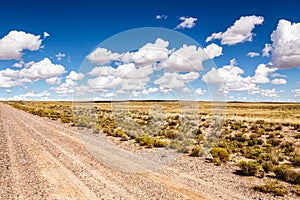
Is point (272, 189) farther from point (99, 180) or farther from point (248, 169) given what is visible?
point (99, 180)

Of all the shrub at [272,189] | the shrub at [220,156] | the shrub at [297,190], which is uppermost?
Answer: the shrub at [220,156]

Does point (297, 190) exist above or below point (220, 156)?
below

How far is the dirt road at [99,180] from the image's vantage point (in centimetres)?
758

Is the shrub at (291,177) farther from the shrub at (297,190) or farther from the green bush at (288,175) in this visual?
the shrub at (297,190)

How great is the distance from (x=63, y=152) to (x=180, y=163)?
17.6 ft

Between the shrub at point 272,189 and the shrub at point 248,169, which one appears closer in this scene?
the shrub at point 272,189

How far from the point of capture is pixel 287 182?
9.34 metres

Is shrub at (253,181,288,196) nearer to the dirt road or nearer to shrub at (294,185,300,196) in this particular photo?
shrub at (294,185,300,196)

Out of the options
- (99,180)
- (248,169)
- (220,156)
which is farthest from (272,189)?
(99,180)

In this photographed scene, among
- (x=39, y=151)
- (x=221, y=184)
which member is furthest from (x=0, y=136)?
(x=221, y=184)

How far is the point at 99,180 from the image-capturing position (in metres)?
8.74

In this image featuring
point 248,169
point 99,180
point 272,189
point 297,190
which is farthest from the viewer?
point 248,169

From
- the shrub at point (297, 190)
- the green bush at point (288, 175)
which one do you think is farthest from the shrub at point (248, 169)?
the shrub at point (297, 190)

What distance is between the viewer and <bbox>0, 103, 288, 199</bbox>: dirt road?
298 inches
